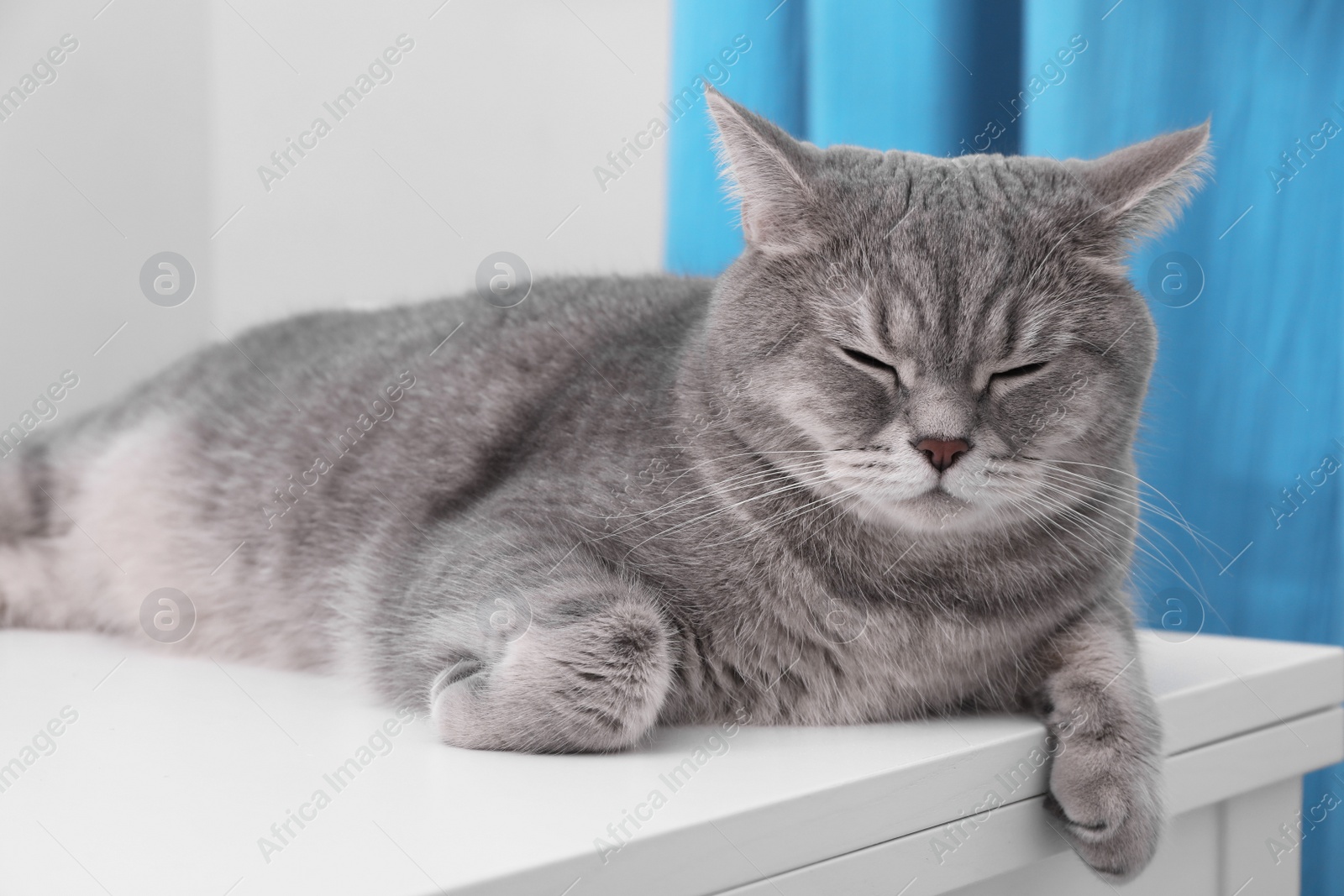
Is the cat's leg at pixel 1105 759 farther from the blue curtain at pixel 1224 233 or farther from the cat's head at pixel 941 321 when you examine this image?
the blue curtain at pixel 1224 233

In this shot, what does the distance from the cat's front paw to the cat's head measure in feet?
0.65

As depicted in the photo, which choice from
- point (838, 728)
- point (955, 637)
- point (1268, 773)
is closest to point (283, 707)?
point (838, 728)

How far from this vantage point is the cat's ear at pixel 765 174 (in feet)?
2.98

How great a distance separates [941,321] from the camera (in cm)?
86

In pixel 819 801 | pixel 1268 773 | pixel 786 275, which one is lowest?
pixel 1268 773

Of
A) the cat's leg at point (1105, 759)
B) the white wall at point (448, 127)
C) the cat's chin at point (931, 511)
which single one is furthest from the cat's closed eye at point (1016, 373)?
the white wall at point (448, 127)

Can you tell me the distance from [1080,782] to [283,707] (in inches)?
26.2

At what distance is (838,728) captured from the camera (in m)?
0.92

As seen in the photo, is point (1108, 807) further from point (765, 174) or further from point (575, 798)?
point (765, 174)

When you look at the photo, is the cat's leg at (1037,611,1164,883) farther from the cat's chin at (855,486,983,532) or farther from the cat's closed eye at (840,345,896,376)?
the cat's closed eye at (840,345,896,376)

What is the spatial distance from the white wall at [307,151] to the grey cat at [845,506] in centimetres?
83

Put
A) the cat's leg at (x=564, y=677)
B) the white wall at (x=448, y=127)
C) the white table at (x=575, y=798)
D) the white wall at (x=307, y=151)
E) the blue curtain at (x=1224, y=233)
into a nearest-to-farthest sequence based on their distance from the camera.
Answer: the white table at (x=575, y=798)
the cat's leg at (x=564, y=677)
the blue curtain at (x=1224, y=233)
the white wall at (x=307, y=151)
the white wall at (x=448, y=127)

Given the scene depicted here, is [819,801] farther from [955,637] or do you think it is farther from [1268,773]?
[1268,773]

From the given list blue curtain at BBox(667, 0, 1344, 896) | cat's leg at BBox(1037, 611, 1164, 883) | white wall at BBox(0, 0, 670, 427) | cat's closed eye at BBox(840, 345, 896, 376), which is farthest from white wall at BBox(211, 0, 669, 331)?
cat's leg at BBox(1037, 611, 1164, 883)
